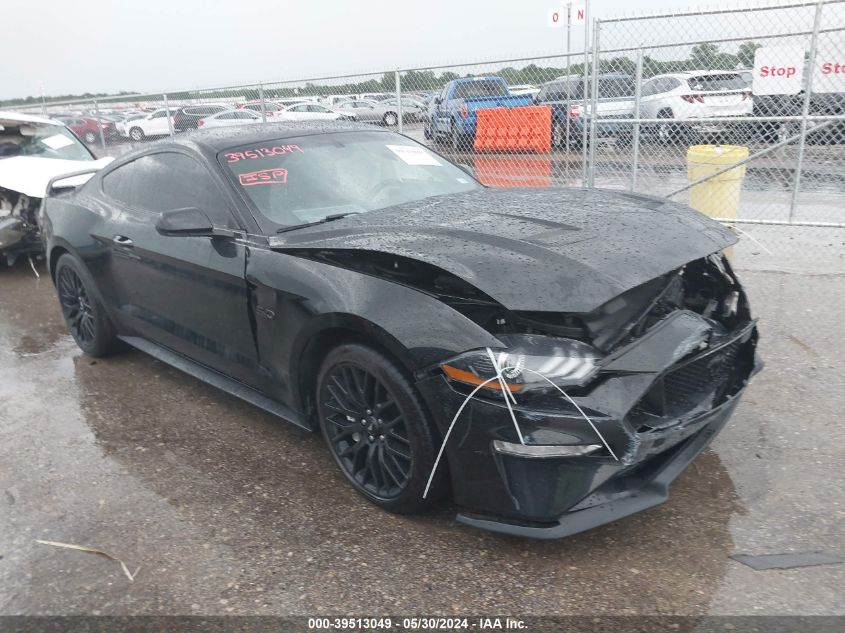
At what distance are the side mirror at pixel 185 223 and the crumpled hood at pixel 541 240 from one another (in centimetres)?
45

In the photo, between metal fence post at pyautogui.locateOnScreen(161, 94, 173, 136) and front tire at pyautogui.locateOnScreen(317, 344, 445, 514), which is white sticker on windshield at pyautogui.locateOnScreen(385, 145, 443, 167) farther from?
metal fence post at pyautogui.locateOnScreen(161, 94, 173, 136)

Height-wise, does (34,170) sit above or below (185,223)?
below

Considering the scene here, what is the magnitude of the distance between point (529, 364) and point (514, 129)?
683cm

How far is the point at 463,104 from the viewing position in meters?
9.22

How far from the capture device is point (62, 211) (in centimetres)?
496

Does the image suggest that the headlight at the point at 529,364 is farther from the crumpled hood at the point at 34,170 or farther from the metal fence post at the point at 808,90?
the crumpled hood at the point at 34,170

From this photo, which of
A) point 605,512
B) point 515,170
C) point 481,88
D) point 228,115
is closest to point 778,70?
point 515,170

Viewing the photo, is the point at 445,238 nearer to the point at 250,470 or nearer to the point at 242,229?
the point at 242,229

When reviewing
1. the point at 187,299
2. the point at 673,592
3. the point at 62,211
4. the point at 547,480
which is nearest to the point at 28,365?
the point at 62,211

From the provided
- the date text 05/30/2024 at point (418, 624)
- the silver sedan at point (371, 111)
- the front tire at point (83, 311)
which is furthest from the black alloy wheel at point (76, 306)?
the silver sedan at point (371, 111)

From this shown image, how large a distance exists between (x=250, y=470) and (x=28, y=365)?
2.62 m

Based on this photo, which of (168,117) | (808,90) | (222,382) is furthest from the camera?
(168,117)

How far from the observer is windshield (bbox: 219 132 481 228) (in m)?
3.58

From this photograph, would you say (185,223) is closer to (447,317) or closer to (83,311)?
(447,317)
